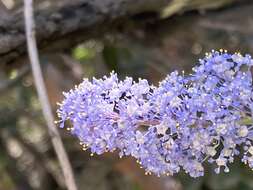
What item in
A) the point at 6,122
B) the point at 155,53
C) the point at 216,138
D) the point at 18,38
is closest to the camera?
the point at 216,138

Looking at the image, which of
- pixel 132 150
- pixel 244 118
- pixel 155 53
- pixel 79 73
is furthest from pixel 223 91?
pixel 79 73

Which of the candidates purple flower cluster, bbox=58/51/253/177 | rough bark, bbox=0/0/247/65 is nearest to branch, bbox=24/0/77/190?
rough bark, bbox=0/0/247/65

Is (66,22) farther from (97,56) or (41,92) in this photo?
(97,56)

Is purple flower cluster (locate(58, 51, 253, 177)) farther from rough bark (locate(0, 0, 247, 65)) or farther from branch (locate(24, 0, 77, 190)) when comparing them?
rough bark (locate(0, 0, 247, 65))

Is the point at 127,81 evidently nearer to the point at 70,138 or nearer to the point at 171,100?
the point at 171,100

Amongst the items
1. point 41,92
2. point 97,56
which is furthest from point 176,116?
point 97,56

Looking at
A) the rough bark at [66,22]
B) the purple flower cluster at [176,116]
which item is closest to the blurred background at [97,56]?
the rough bark at [66,22]
